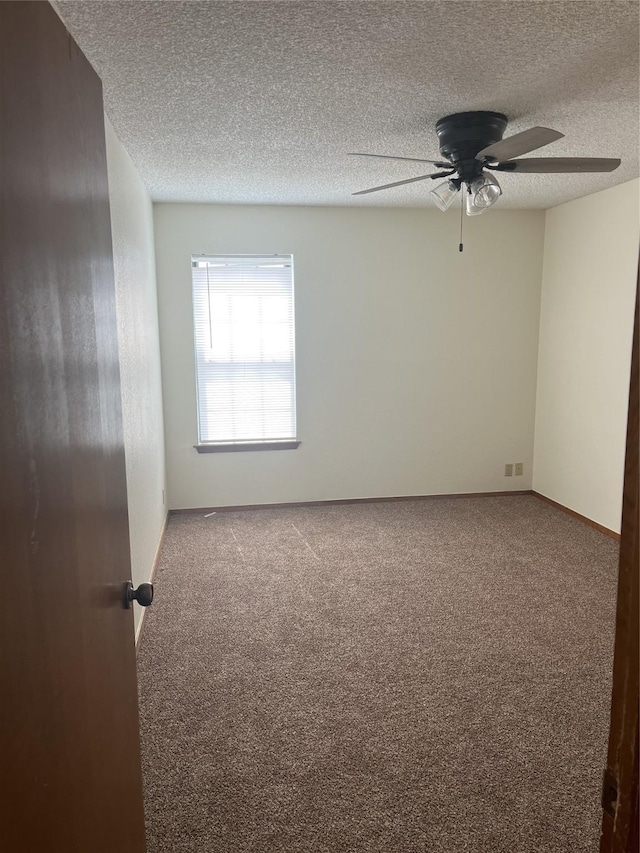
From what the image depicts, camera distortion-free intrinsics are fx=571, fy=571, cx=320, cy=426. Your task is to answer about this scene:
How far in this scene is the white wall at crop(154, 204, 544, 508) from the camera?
4.59 meters

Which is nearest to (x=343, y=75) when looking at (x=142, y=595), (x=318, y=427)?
(x=142, y=595)

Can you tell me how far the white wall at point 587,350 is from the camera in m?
4.03

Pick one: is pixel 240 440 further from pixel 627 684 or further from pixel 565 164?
pixel 627 684

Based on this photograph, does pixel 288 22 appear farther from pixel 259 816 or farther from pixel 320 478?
pixel 320 478

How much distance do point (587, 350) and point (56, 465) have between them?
441 cm

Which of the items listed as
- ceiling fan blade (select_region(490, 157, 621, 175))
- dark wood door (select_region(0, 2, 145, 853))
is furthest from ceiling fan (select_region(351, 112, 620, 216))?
dark wood door (select_region(0, 2, 145, 853))

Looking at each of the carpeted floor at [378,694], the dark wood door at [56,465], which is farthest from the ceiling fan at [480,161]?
the carpeted floor at [378,694]

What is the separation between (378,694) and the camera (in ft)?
7.75

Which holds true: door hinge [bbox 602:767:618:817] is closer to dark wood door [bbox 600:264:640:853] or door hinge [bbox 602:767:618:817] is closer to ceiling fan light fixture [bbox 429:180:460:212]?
dark wood door [bbox 600:264:640:853]

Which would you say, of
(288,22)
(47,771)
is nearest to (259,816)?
(47,771)

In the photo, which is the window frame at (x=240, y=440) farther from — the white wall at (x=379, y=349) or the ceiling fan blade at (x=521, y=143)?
the ceiling fan blade at (x=521, y=143)

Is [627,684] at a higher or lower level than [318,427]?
higher

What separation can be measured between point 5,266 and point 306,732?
6.60 feet

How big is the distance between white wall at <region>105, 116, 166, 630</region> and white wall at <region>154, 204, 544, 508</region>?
17.3 inches
